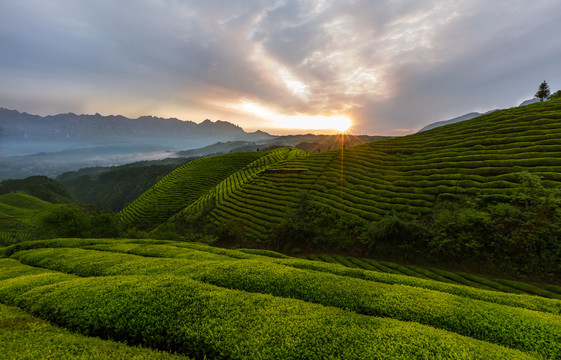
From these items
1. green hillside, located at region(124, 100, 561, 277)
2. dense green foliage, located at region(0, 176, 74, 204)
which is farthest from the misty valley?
dense green foliage, located at region(0, 176, 74, 204)

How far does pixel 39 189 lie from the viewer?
141 m

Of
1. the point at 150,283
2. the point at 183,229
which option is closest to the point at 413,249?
the point at 150,283

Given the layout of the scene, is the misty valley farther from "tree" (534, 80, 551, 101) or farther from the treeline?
"tree" (534, 80, 551, 101)

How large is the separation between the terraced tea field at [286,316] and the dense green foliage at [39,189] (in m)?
187

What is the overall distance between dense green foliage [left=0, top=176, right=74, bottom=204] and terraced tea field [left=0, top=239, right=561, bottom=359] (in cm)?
18741

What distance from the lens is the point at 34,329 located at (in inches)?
239

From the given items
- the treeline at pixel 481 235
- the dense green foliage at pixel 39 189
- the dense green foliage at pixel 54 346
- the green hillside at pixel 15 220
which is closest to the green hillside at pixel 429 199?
the treeline at pixel 481 235

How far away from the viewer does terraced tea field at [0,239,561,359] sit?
5082mm

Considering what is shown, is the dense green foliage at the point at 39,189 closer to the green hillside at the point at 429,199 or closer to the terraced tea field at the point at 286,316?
the green hillside at the point at 429,199

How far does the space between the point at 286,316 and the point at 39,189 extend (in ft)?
702

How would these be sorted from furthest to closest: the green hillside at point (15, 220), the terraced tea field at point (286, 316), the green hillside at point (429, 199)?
the green hillside at point (15, 220) → the green hillside at point (429, 199) → the terraced tea field at point (286, 316)

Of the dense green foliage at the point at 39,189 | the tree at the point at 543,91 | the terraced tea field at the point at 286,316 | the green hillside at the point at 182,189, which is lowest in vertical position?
the dense green foliage at the point at 39,189

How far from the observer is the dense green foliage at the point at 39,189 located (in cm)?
13712

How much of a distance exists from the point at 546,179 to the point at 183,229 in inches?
2189
